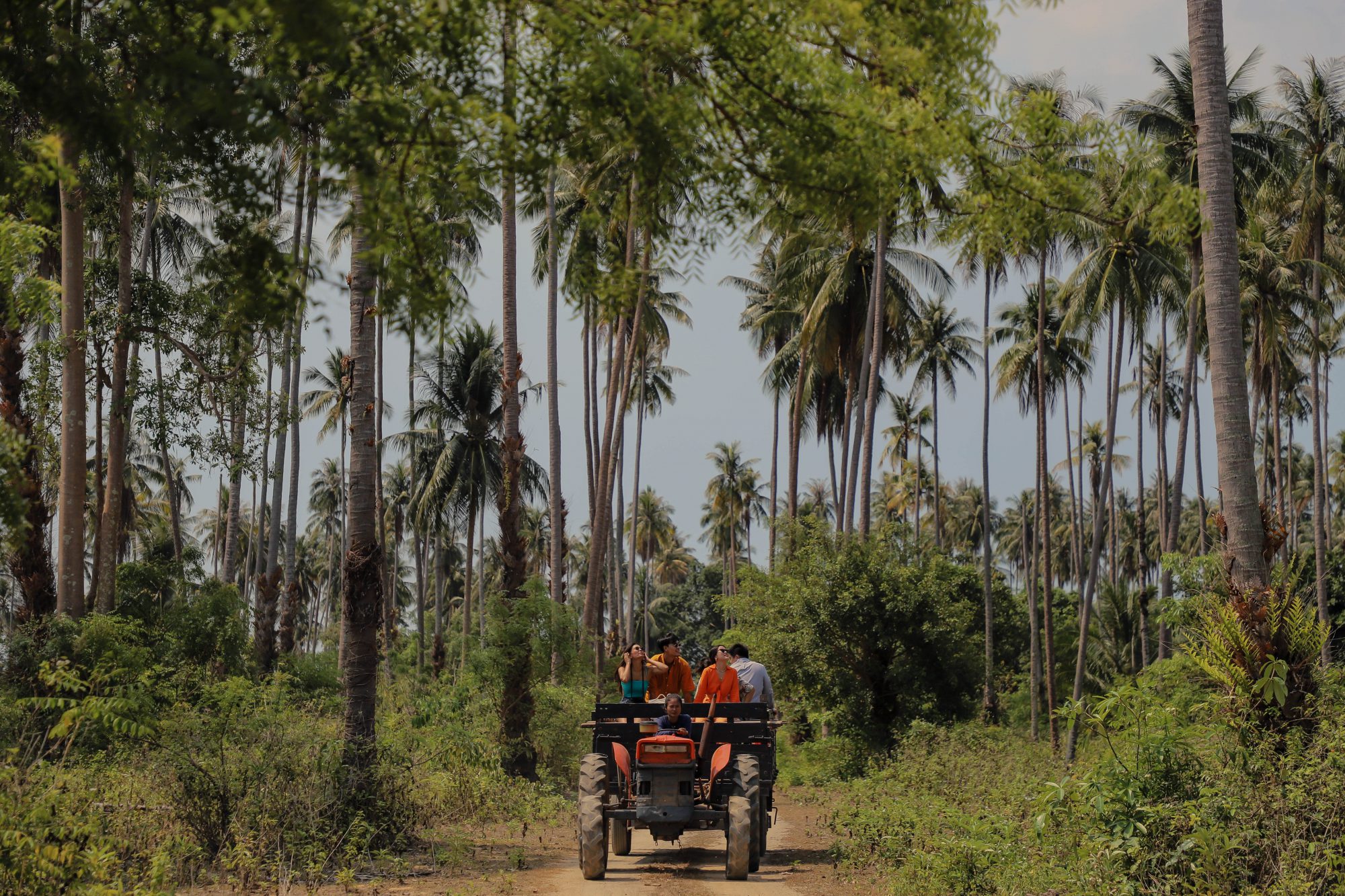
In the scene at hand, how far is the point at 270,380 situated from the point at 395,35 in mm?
35787

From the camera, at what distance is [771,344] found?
1722 inches

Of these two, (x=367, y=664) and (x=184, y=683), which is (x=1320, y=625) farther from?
(x=184, y=683)

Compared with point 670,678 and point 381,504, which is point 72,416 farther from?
point 381,504

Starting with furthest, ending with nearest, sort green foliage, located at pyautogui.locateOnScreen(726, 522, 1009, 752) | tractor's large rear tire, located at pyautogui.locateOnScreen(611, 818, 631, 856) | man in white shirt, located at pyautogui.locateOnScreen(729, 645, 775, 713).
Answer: green foliage, located at pyautogui.locateOnScreen(726, 522, 1009, 752)
man in white shirt, located at pyautogui.locateOnScreen(729, 645, 775, 713)
tractor's large rear tire, located at pyautogui.locateOnScreen(611, 818, 631, 856)

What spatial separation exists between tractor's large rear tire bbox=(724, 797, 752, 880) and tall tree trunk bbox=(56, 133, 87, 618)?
11.3 m

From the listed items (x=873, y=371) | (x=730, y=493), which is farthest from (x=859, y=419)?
(x=730, y=493)

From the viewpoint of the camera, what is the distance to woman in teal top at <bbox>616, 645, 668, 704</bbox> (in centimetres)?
1294

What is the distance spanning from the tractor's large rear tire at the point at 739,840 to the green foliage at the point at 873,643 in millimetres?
13514

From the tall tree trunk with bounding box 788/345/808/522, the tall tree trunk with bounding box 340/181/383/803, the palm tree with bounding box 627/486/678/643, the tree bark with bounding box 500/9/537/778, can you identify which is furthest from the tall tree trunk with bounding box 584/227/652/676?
the palm tree with bounding box 627/486/678/643

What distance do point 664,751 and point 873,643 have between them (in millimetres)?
13988

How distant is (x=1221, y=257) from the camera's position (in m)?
10.6

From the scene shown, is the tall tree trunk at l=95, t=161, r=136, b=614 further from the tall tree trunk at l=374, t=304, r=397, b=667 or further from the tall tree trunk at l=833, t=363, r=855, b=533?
the tall tree trunk at l=833, t=363, r=855, b=533

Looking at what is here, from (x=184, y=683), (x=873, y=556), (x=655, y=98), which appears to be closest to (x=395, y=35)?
(x=655, y=98)

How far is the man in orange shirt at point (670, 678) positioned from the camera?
1323cm
